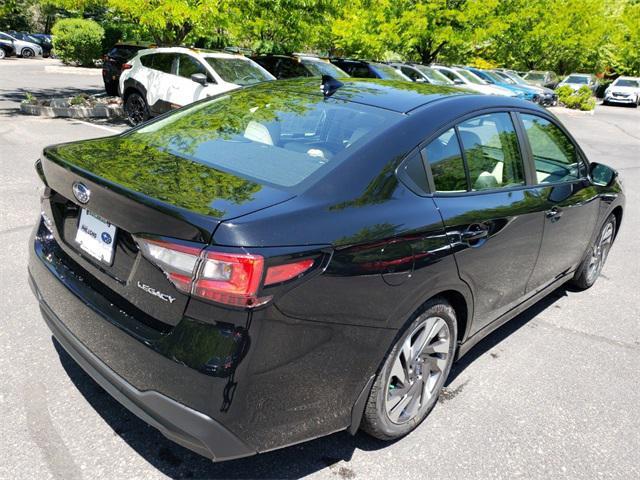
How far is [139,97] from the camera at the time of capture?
1093cm

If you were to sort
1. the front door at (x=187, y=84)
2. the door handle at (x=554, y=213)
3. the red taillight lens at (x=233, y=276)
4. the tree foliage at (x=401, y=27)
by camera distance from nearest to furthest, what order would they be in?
the red taillight lens at (x=233, y=276)
the door handle at (x=554, y=213)
the front door at (x=187, y=84)
the tree foliage at (x=401, y=27)

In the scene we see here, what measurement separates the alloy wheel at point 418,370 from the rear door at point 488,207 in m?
0.30

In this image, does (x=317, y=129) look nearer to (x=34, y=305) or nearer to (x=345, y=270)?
(x=345, y=270)

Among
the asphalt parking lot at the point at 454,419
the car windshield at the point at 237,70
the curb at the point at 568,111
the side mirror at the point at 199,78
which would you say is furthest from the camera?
the curb at the point at 568,111

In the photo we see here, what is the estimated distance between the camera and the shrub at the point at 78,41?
83.1 feet

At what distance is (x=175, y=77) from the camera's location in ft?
34.6

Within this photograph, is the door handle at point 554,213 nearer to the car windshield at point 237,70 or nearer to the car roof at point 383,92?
the car roof at point 383,92

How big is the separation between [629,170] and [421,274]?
11009mm

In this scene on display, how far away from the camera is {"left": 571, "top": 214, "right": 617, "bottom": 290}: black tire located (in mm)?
4660

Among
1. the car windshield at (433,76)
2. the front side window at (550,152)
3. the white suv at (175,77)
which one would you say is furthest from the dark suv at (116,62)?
the front side window at (550,152)

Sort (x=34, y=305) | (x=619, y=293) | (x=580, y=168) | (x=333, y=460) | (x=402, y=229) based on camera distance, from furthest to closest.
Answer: (x=619, y=293), (x=580, y=168), (x=34, y=305), (x=333, y=460), (x=402, y=229)

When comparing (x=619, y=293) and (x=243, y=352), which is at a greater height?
(x=243, y=352)

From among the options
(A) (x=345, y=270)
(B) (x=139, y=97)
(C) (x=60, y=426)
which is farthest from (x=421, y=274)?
(B) (x=139, y=97)

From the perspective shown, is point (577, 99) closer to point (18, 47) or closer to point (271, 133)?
point (271, 133)
